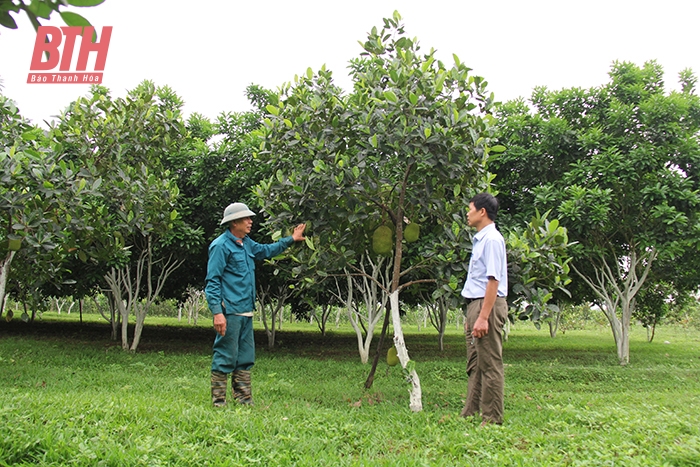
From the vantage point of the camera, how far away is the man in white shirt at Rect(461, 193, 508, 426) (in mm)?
4304

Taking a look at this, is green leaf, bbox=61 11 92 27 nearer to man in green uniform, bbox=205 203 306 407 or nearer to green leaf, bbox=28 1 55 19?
green leaf, bbox=28 1 55 19

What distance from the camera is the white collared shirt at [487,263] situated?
4.32 m

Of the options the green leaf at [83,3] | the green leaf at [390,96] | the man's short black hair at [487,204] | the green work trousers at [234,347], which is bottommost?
the green work trousers at [234,347]

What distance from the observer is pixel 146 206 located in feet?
29.4

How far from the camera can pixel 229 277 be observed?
16.1ft

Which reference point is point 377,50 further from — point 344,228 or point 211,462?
point 211,462

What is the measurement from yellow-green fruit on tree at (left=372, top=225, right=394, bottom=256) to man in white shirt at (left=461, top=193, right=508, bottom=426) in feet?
4.20

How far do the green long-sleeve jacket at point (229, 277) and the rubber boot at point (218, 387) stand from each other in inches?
23.9

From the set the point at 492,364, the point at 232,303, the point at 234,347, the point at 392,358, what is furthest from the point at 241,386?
the point at 492,364

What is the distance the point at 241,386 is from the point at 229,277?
1.11 meters

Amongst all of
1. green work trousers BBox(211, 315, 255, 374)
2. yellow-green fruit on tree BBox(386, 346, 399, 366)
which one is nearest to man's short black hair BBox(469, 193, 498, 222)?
yellow-green fruit on tree BBox(386, 346, 399, 366)

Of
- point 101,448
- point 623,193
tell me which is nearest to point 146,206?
point 101,448

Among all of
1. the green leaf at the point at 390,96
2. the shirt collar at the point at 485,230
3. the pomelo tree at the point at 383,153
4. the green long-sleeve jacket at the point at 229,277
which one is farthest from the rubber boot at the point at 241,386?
the green leaf at the point at 390,96

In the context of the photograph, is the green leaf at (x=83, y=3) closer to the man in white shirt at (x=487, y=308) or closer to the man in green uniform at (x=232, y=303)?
the man in green uniform at (x=232, y=303)
